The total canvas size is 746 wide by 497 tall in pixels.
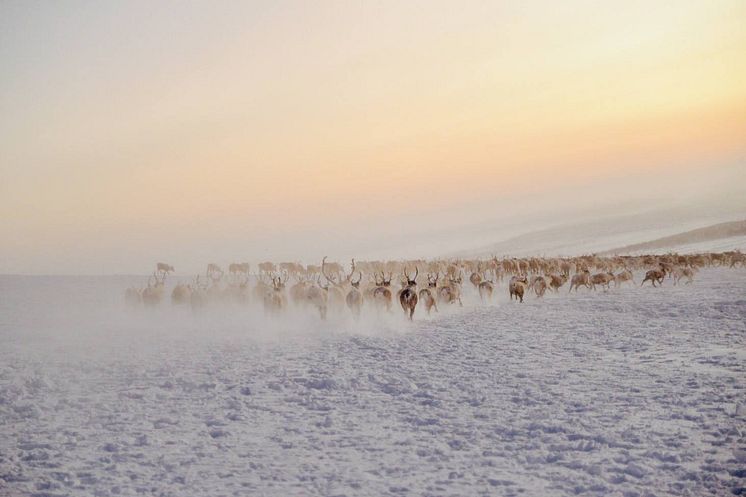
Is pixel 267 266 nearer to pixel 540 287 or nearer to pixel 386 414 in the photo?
pixel 540 287

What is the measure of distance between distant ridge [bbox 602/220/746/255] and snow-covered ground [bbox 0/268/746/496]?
102 metres

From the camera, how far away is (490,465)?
6246 mm

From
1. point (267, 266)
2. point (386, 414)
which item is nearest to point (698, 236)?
point (267, 266)

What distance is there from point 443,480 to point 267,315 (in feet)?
53.7

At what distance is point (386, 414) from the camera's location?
8.05m

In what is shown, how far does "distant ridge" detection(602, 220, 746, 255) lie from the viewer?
10788 cm

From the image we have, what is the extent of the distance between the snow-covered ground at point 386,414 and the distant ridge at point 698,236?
102318mm

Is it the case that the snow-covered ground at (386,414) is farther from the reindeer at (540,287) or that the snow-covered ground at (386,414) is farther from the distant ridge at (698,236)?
the distant ridge at (698,236)

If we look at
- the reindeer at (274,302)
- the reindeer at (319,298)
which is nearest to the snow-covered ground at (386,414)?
the reindeer at (319,298)

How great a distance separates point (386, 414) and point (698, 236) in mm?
122973

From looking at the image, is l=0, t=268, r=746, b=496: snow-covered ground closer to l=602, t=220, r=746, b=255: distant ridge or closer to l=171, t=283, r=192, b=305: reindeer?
l=171, t=283, r=192, b=305: reindeer

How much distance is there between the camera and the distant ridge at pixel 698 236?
108 m

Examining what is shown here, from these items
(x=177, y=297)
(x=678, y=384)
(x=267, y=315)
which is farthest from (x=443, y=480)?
(x=177, y=297)

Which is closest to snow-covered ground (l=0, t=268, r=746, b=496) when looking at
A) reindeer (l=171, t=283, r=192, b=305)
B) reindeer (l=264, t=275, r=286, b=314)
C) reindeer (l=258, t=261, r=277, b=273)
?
reindeer (l=264, t=275, r=286, b=314)
